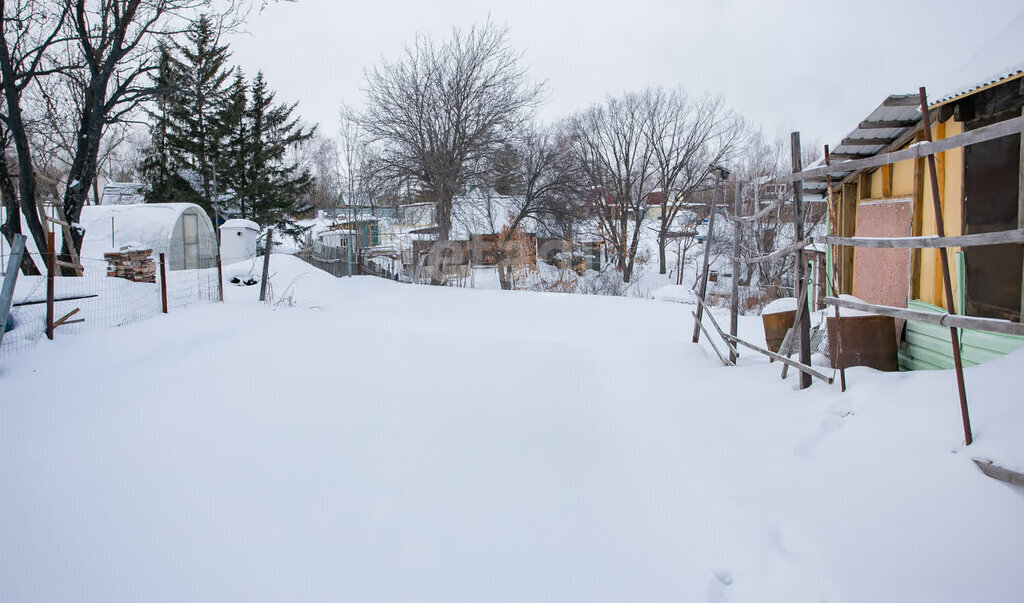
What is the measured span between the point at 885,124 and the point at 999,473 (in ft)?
16.6

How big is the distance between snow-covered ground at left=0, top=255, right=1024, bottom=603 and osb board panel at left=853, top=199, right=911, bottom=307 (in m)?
2.63

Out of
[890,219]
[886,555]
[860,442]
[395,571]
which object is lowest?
[395,571]

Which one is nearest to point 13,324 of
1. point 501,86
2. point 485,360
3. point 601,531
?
point 485,360

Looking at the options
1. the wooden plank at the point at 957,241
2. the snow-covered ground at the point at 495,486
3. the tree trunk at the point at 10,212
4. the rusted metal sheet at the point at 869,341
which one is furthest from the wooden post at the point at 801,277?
the tree trunk at the point at 10,212

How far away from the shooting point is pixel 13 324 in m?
6.01

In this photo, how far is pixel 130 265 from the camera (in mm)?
12266

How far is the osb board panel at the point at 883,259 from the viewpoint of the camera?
6625mm

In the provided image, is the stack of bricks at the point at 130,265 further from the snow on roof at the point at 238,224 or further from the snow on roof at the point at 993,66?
the snow on roof at the point at 993,66

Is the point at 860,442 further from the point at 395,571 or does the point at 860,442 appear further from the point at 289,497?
the point at 289,497

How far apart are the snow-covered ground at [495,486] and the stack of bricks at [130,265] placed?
23.1 ft

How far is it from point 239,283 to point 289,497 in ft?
42.6

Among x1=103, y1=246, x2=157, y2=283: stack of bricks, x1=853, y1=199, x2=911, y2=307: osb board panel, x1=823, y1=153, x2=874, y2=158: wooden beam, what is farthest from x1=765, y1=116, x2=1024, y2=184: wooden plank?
x1=103, y1=246, x2=157, y2=283: stack of bricks

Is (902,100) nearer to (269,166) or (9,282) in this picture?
(9,282)

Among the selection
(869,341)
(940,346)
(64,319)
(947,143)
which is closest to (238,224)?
(64,319)
